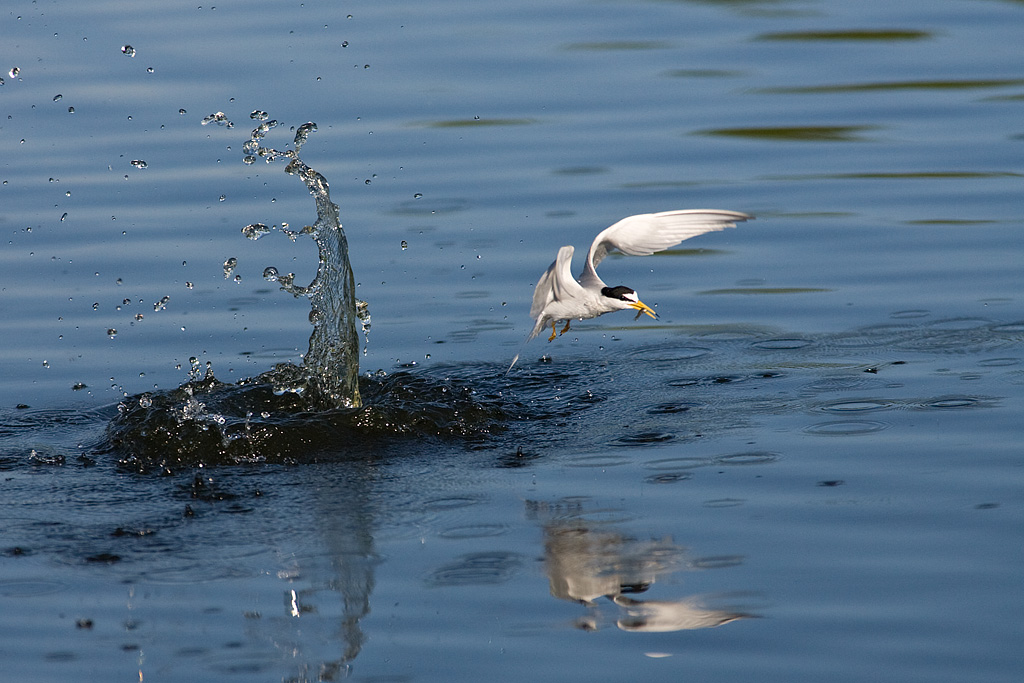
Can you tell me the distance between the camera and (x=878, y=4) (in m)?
16.5

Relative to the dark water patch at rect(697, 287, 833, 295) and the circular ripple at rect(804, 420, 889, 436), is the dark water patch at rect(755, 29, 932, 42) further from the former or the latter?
the circular ripple at rect(804, 420, 889, 436)

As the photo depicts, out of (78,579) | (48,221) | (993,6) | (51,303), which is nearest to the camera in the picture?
(78,579)

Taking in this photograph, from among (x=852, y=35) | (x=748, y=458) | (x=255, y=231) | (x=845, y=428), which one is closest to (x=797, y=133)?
(x=852, y=35)

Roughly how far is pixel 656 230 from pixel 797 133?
18.0 ft

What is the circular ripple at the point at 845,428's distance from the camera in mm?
6621

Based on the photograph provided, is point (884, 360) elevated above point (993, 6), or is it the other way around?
point (993, 6)

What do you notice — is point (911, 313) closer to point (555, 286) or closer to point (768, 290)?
point (768, 290)

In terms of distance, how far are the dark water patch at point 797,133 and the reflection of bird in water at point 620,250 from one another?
5104 mm

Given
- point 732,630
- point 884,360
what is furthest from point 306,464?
point 884,360

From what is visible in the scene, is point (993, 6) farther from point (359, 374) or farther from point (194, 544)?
point (194, 544)

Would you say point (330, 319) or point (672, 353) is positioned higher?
point (330, 319)

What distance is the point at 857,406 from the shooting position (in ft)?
23.0

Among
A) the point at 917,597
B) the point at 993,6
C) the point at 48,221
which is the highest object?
the point at 993,6

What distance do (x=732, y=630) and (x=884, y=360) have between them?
11.3 ft
